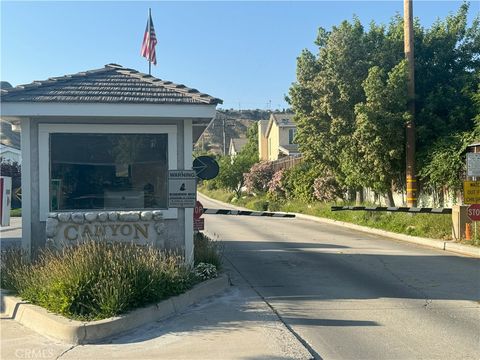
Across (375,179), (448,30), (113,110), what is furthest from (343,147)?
(113,110)

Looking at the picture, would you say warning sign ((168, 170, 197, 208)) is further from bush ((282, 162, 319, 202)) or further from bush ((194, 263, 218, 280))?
bush ((282, 162, 319, 202))

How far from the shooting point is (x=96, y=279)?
6840 mm

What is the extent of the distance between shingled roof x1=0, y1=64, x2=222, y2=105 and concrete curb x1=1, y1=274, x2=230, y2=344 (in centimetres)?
304

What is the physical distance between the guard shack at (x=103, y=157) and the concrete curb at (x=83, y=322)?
Answer: 1.43 metres

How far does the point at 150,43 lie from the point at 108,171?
28.0ft

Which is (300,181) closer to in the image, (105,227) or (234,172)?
(234,172)

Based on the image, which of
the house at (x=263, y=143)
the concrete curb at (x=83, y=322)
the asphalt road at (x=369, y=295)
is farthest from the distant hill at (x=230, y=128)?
the concrete curb at (x=83, y=322)

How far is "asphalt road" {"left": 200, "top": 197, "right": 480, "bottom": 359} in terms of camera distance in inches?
240

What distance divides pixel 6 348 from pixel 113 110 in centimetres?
410

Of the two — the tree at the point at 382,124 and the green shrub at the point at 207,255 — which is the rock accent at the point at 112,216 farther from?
the tree at the point at 382,124

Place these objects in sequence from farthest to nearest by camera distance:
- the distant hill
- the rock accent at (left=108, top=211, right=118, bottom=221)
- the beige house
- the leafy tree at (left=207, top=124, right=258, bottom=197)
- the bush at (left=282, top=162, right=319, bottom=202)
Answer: the distant hill, the beige house, the leafy tree at (left=207, top=124, right=258, bottom=197), the bush at (left=282, top=162, right=319, bottom=202), the rock accent at (left=108, top=211, right=118, bottom=221)

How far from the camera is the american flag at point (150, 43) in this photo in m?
16.5

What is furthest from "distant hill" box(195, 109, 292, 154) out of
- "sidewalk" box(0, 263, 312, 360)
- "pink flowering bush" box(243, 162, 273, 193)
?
"sidewalk" box(0, 263, 312, 360)

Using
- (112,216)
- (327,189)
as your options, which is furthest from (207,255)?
(327,189)
